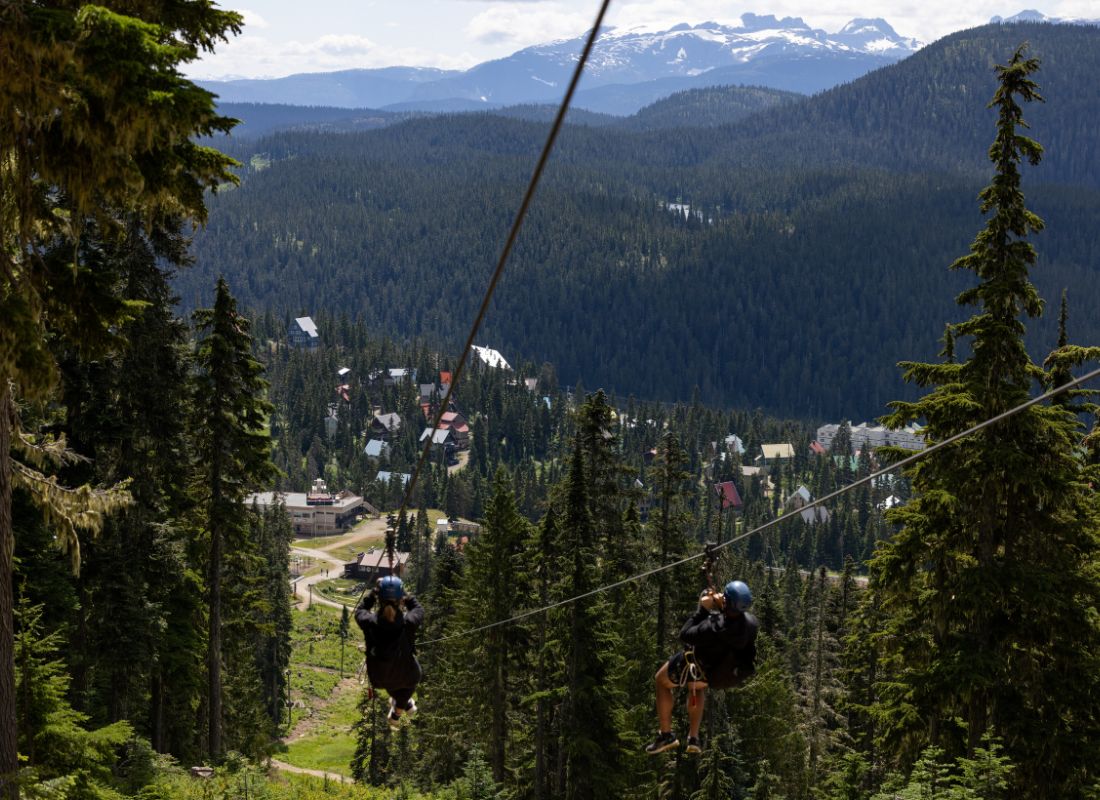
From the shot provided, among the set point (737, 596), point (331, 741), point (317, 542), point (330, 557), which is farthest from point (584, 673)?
point (317, 542)

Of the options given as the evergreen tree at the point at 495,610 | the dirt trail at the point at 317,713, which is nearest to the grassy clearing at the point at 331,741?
the dirt trail at the point at 317,713

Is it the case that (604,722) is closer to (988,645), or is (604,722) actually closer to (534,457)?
(988,645)

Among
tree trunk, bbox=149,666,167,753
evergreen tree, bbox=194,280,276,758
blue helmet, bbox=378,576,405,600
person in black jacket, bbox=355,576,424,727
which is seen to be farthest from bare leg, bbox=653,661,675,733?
tree trunk, bbox=149,666,167,753

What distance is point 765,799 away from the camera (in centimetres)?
2825

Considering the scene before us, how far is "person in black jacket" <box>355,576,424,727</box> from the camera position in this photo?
11.2 m

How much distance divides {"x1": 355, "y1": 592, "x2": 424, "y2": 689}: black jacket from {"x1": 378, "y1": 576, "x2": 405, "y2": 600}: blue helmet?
0.74 ft

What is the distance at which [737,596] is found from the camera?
9.87 m

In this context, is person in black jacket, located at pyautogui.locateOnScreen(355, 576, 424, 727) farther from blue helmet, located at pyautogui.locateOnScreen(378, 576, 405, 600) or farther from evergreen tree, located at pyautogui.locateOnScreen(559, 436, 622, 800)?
evergreen tree, located at pyautogui.locateOnScreen(559, 436, 622, 800)

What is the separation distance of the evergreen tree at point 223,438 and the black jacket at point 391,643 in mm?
15348

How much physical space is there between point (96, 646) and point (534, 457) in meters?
147

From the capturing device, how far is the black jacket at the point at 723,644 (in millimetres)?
10117

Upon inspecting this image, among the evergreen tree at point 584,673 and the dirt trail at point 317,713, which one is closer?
the evergreen tree at point 584,673

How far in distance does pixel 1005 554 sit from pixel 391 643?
11.6 m

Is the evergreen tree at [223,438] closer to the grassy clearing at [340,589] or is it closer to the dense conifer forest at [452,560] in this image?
the dense conifer forest at [452,560]
